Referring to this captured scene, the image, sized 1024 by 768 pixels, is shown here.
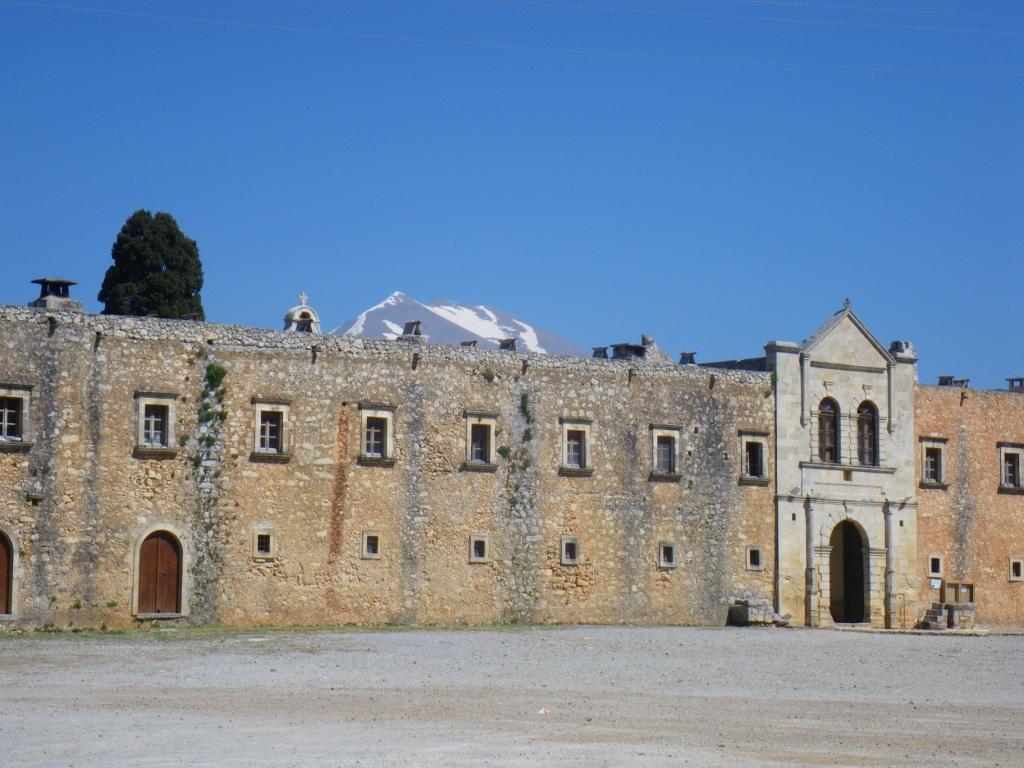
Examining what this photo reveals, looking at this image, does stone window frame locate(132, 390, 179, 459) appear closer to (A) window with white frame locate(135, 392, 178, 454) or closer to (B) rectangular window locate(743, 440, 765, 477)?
(A) window with white frame locate(135, 392, 178, 454)

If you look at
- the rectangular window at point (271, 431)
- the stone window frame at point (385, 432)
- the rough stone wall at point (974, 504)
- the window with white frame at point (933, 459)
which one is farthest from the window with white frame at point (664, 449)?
the rectangular window at point (271, 431)

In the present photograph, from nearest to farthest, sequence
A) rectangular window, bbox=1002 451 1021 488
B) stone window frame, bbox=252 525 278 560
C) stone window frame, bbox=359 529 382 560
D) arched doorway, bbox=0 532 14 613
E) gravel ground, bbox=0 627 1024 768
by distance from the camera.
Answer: gravel ground, bbox=0 627 1024 768
arched doorway, bbox=0 532 14 613
stone window frame, bbox=252 525 278 560
stone window frame, bbox=359 529 382 560
rectangular window, bbox=1002 451 1021 488

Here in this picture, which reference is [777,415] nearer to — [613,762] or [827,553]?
[827,553]

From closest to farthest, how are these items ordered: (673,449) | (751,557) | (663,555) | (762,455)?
(663,555) < (673,449) < (751,557) < (762,455)

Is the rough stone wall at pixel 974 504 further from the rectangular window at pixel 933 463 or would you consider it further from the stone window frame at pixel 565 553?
the stone window frame at pixel 565 553

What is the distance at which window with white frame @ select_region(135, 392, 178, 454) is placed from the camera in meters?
37.7

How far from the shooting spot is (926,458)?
2008 inches

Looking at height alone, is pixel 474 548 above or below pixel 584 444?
below

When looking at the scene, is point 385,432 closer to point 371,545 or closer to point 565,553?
point 371,545

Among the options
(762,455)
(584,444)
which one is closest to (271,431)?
A: (584,444)

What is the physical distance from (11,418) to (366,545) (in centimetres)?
862

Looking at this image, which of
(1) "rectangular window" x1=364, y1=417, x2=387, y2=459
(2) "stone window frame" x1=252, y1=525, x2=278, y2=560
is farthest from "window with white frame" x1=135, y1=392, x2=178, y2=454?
(1) "rectangular window" x1=364, y1=417, x2=387, y2=459

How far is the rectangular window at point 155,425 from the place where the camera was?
37.9m

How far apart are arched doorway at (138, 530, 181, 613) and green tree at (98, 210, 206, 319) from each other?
78.6 ft
